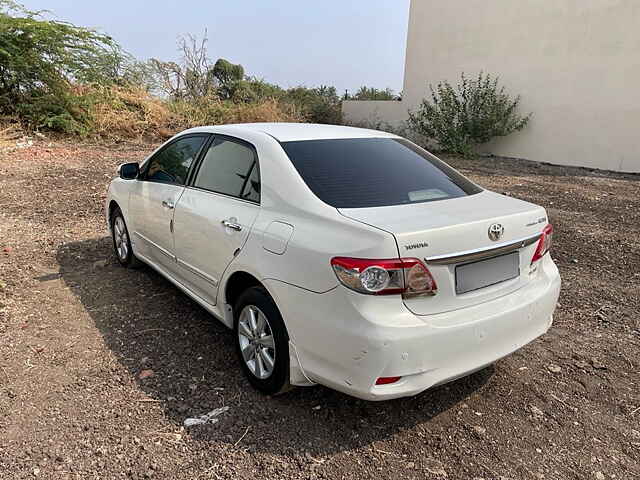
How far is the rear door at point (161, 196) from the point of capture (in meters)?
3.86

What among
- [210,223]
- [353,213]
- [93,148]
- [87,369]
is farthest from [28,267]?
[93,148]

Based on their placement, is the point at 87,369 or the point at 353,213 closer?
the point at 353,213

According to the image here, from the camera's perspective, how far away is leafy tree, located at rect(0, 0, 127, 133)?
470 inches

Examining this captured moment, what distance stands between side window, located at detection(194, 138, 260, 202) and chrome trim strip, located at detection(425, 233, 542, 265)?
116 centimetres

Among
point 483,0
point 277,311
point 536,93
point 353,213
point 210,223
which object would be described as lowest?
point 277,311

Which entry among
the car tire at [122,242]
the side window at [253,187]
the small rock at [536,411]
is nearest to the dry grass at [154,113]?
Answer: the car tire at [122,242]

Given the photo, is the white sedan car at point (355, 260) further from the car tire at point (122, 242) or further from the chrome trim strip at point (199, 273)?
the car tire at point (122, 242)

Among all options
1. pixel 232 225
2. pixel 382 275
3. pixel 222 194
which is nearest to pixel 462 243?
pixel 382 275

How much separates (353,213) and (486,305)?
32.7 inches

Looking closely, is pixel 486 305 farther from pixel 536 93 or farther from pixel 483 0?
pixel 483 0

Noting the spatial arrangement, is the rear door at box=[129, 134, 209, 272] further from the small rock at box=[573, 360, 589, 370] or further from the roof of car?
the small rock at box=[573, 360, 589, 370]

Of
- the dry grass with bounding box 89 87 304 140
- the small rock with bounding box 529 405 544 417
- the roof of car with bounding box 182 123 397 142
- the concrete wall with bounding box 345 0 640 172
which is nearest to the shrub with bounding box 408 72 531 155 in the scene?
the concrete wall with bounding box 345 0 640 172

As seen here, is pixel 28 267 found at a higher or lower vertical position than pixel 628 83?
lower

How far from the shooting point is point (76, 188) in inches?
328
